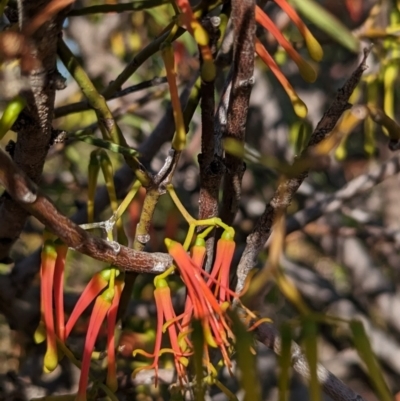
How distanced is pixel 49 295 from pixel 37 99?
131 mm

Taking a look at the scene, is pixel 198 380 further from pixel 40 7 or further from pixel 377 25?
pixel 377 25

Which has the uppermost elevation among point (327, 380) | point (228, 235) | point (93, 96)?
point (93, 96)

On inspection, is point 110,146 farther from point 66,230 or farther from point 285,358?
point 285,358

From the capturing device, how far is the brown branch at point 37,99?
41cm

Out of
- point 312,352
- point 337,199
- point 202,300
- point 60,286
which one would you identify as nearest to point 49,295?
point 60,286

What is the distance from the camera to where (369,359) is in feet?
1.07

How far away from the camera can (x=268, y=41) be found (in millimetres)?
932

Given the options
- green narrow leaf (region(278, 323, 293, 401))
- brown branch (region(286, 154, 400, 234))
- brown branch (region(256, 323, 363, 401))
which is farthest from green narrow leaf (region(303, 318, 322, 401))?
brown branch (region(286, 154, 400, 234))

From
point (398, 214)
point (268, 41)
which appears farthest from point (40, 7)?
point (398, 214)

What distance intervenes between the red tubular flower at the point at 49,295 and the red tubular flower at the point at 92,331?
24 mm

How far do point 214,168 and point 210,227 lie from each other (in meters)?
0.04

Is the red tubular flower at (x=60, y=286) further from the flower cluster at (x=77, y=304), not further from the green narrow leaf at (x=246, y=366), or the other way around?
the green narrow leaf at (x=246, y=366)

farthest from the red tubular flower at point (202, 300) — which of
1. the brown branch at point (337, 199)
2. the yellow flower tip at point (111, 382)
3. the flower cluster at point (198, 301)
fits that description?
the brown branch at point (337, 199)

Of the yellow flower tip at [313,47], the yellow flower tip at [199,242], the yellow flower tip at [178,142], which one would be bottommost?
the yellow flower tip at [199,242]
